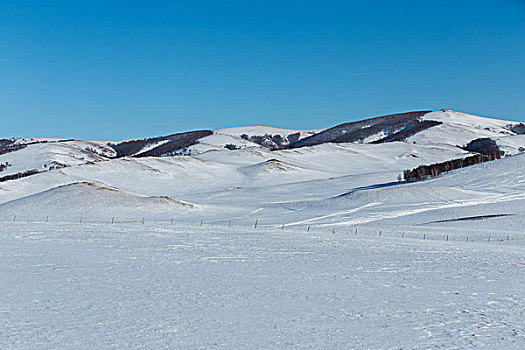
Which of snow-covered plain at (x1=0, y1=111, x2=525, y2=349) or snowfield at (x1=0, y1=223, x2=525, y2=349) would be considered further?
snow-covered plain at (x1=0, y1=111, x2=525, y2=349)

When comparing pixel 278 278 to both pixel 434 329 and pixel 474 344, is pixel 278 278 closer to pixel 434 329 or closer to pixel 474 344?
pixel 434 329

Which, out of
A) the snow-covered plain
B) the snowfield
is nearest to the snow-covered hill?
the snow-covered plain

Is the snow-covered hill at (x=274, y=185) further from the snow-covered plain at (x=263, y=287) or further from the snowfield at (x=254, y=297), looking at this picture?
the snowfield at (x=254, y=297)

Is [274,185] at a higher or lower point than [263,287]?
higher

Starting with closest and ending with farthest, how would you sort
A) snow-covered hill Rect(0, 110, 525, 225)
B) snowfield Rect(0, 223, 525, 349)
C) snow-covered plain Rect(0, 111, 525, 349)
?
snowfield Rect(0, 223, 525, 349)
snow-covered plain Rect(0, 111, 525, 349)
snow-covered hill Rect(0, 110, 525, 225)

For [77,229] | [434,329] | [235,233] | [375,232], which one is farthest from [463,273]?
[77,229]

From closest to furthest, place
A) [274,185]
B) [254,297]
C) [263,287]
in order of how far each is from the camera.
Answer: [254,297] → [263,287] → [274,185]

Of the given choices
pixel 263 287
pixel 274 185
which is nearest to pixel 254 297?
pixel 263 287

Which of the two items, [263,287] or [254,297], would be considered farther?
[263,287]

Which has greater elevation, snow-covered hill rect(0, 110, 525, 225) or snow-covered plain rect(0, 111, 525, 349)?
snow-covered hill rect(0, 110, 525, 225)

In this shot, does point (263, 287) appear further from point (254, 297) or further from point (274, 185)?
point (274, 185)

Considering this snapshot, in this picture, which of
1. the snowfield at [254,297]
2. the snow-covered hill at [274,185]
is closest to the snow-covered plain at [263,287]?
the snowfield at [254,297]

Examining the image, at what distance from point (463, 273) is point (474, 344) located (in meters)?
8.15

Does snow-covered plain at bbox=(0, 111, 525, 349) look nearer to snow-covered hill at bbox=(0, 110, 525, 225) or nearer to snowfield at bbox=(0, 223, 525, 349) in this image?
snowfield at bbox=(0, 223, 525, 349)
